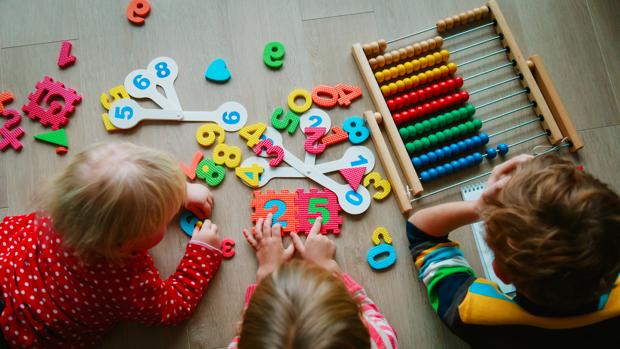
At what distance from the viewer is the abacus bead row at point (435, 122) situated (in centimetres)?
111

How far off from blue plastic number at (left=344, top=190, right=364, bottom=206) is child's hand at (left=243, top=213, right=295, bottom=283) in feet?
0.56

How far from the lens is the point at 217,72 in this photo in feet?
3.76

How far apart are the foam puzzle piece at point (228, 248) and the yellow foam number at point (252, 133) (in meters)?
0.23

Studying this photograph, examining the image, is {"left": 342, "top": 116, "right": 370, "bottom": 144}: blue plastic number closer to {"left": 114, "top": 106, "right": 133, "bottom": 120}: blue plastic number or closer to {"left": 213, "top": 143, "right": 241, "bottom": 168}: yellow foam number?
{"left": 213, "top": 143, "right": 241, "bottom": 168}: yellow foam number

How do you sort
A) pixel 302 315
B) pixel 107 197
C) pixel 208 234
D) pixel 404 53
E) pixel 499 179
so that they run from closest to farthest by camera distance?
pixel 302 315, pixel 107 197, pixel 499 179, pixel 208 234, pixel 404 53

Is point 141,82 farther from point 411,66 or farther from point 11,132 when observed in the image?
point 411,66

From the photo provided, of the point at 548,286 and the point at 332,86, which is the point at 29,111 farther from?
the point at 548,286

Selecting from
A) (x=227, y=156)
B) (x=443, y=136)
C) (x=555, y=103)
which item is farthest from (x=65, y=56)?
(x=555, y=103)

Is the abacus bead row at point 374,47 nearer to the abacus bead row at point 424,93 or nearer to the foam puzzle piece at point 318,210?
the abacus bead row at point 424,93

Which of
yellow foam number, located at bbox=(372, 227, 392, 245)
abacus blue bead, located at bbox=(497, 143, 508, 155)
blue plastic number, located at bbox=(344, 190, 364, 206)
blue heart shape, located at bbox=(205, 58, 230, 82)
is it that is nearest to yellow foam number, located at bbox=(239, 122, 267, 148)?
blue heart shape, located at bbox=(205, 58, 230, 82)

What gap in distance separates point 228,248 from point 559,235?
2.19ft

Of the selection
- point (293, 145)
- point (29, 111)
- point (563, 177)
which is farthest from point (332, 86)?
point (29, 111)

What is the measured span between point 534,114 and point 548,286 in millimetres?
615

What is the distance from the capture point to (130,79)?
114cm
